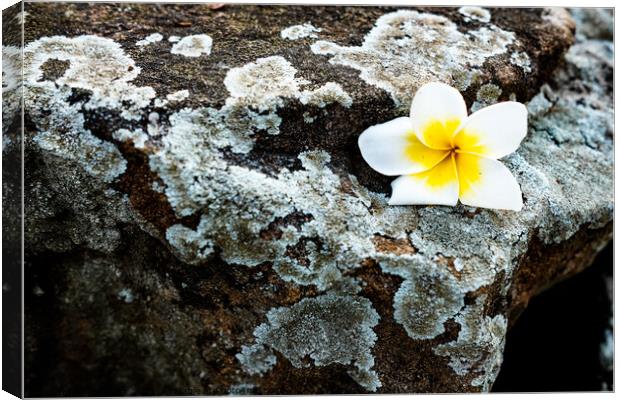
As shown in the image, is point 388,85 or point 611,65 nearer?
point 388,85

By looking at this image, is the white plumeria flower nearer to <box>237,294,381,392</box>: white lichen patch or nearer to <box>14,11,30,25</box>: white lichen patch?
<box>237,294,381,392</box>: white lichen patch

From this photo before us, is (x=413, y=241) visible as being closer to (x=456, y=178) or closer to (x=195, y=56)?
(x=456, y=178)

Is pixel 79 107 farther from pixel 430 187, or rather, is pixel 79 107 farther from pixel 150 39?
pixel 430 187

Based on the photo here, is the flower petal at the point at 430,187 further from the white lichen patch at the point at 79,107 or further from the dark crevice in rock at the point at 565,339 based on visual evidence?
the dark crevice in rock at the point at 565,339

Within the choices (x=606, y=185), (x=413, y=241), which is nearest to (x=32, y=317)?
(x=413, y=241)

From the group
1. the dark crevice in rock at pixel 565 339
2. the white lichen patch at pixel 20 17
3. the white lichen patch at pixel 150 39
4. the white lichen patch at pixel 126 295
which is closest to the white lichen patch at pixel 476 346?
the dark crevice in rock at pixel 565 339

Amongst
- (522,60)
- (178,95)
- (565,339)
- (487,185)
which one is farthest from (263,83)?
(565,339)

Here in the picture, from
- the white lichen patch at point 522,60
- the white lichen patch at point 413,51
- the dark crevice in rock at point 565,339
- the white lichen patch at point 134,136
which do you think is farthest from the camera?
the dark crevice in rock at point 565,339

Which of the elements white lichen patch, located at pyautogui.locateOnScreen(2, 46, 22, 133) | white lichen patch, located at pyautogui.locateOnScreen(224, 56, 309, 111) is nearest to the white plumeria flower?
white lichen patch, located at pyautogui.locateOnScreen(224, 56, 309, 111)
